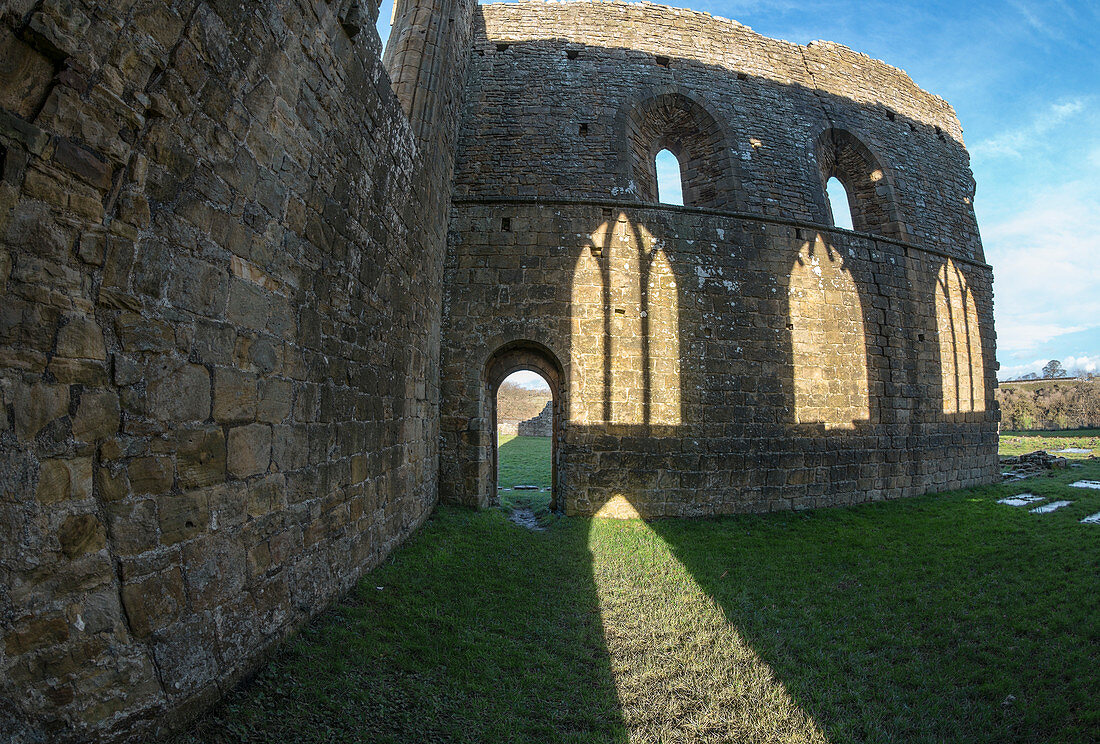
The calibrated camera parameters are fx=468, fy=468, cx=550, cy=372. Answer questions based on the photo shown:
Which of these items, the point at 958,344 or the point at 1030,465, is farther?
the point at 1030,465

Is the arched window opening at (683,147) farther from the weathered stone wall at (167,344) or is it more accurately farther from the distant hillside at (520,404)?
the distant hillside at (520,404)

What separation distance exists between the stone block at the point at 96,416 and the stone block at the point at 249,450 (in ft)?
2.31

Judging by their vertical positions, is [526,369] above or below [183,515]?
above

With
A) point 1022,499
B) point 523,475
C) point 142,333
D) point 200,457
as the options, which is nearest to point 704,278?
point 523,475

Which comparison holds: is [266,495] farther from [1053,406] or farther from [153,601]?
[1053,406]

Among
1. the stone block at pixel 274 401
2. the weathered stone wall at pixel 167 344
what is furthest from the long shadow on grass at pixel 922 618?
the stone block at pixel 274 401

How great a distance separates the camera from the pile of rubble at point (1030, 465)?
12680mm

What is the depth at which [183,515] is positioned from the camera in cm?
245

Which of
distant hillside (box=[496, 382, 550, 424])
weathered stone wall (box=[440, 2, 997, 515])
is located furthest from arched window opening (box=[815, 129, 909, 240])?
distant hillside (box=[496, 382, 550, 424])

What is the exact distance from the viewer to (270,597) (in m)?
3.08

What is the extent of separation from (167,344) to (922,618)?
628 cm

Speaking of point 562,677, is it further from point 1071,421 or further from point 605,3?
point 1071,421

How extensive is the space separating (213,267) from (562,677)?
3518 mm

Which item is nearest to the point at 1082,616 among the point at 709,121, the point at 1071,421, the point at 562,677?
the point at 562,677
